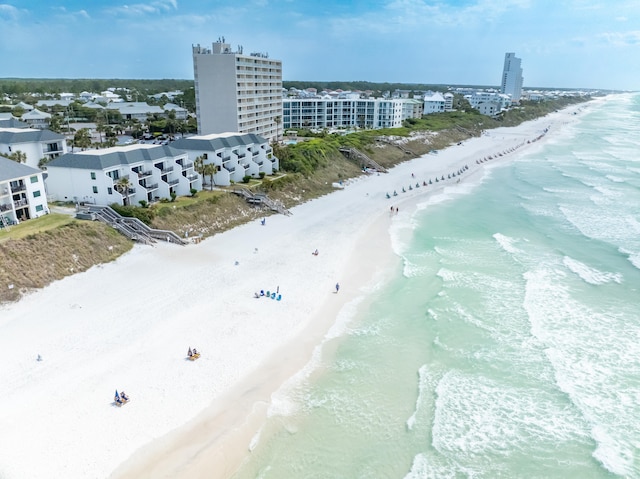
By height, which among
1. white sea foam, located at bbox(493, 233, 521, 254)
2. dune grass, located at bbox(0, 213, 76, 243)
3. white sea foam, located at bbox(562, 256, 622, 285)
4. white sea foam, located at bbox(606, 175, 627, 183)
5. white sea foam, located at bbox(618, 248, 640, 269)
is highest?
dune grass, located at bbox(0, 213, 76, 243)

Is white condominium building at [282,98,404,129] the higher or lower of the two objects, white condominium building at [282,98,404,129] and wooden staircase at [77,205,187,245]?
the higher

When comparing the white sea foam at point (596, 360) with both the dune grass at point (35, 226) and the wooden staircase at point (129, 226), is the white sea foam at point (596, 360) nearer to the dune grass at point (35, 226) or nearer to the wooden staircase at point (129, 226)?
the wooden staircase at point (129, 226)

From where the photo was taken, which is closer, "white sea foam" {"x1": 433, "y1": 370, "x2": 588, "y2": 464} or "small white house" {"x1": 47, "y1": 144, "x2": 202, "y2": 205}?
"white sea foam" {"x1": 433, "y1": 370, "x2": 588, "y2": 464}

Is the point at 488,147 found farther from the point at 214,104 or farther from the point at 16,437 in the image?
the point at 16,437

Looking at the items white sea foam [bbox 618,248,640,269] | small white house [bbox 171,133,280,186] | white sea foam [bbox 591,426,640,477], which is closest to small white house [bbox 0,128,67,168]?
small white house [bbox 171,133,280,186]

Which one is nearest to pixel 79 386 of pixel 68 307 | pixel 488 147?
pixel 68 307

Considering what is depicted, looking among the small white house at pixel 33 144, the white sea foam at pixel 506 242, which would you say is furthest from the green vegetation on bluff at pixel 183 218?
the white sea foam at pixel 506 242

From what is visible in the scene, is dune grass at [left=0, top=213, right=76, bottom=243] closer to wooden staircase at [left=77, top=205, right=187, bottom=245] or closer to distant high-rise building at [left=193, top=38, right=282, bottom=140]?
wooden staircase at [left=77, top=205, right=187, bottom=245]
